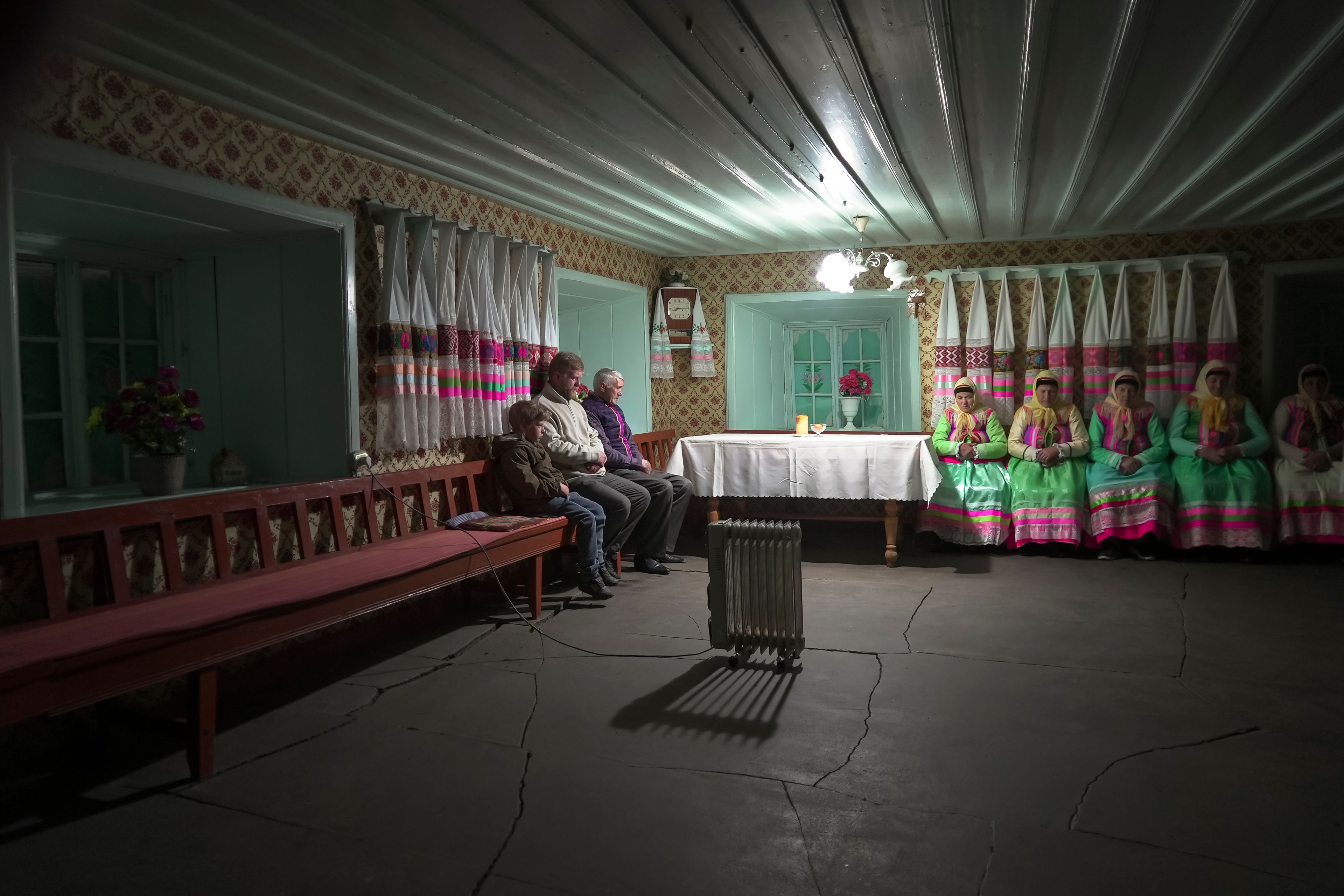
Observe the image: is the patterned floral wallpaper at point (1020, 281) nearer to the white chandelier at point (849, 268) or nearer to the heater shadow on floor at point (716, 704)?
the white chandelier at point (849, 268)

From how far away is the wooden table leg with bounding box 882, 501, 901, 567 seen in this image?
5.84 meters

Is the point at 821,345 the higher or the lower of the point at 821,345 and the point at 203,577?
the higher

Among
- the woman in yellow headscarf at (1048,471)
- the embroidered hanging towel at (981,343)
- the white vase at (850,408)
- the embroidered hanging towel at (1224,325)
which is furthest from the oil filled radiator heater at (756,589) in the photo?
the embroidered hanging towel at (1224,325)

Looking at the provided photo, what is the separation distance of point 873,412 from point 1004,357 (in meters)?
1.74

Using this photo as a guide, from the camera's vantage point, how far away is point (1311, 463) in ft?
18.6

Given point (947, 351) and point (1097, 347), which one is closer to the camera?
point (1097, 347)

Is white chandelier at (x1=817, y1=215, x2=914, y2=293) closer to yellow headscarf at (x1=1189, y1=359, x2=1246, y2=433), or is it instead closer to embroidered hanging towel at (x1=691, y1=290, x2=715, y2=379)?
embroidered hanging towel at (x1=691, y1=290, x2=715, y2=379)

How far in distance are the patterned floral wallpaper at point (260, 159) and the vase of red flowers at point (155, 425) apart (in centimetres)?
88

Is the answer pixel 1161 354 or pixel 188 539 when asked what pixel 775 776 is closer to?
pixel 188 539

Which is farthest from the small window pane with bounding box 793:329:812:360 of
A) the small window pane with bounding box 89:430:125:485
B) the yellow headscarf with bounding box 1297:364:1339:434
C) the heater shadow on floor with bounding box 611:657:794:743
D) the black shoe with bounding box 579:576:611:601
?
the small window pane with bounding box 89:430:125:485

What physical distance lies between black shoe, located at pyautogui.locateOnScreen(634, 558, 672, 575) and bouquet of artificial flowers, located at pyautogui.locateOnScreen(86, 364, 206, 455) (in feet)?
9.74

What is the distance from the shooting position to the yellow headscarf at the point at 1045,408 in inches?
252

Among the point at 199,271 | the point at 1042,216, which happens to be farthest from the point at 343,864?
the point at 1042,216

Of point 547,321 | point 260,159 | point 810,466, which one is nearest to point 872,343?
point 810,466
